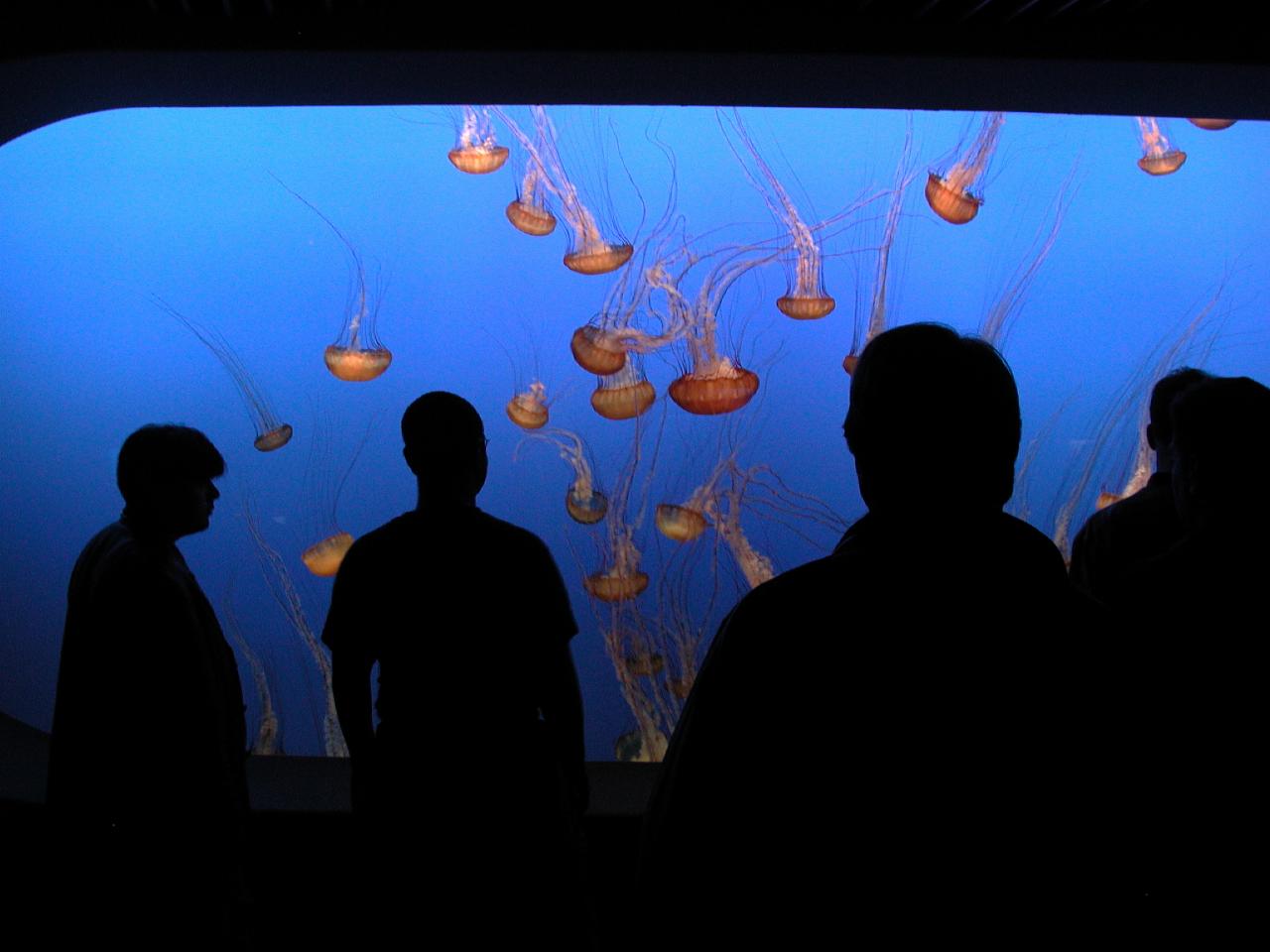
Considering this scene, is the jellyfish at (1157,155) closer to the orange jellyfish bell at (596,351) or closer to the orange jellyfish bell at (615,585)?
the orange jellyfish bell at (596,351)

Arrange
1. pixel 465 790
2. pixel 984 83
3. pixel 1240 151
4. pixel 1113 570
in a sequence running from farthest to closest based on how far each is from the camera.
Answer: pixel 1240 151
pixel 984 83
pixel 1113 570
pixel 465 790

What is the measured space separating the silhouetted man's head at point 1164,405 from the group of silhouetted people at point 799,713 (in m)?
0.01

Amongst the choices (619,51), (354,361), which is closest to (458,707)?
(619,51)

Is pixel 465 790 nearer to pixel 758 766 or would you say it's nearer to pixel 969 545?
pixel 758 766

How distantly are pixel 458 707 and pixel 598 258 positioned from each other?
177 inches

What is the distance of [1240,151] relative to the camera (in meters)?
12.6

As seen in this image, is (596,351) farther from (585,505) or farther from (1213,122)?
(1213,122)

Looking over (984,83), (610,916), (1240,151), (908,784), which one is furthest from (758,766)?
(1240,151)

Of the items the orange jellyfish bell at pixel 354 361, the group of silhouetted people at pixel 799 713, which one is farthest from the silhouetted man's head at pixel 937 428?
the orange jellyfish bell at pixel 354 361

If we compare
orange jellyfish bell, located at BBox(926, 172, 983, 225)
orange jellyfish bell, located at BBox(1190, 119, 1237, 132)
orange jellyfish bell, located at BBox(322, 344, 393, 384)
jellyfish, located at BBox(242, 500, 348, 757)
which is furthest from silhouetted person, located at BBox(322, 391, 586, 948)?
orange jellyfish bell, located at BBox(926, 172, 983, 225)

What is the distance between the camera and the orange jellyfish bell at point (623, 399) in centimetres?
569

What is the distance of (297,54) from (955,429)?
209 centimetres

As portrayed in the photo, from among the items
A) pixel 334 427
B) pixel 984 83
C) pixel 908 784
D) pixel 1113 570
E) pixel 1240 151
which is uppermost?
pixel 1240 151

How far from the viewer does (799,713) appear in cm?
Answer: 75
